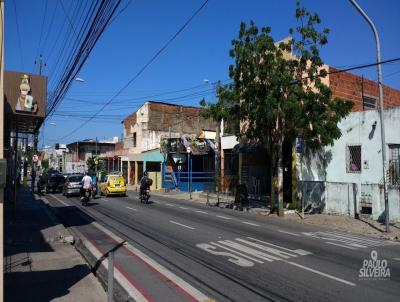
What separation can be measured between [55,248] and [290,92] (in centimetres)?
1142

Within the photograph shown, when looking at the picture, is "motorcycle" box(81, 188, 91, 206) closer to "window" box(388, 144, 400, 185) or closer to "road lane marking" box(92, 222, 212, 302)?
"road lane marking" box(92, 222, 212, 302)

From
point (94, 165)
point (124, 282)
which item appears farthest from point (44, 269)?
point (94, 165)

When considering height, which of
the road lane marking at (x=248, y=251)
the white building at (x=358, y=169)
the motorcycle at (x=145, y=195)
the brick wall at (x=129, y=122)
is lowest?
the road lane marking at (x=248, y=251)

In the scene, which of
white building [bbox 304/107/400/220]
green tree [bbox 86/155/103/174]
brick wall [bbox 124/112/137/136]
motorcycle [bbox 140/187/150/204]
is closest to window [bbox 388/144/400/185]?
white building [bbox 304/107/400/220]

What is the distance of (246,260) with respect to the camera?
9727 millimetres

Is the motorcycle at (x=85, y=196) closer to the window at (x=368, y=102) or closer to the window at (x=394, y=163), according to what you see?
the window at (x=394, y=163)

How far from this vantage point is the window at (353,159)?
64.0ft

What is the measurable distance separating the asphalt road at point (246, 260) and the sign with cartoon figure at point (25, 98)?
4354 millimetres

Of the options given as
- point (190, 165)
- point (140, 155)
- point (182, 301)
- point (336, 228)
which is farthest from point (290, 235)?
point (140, 155)

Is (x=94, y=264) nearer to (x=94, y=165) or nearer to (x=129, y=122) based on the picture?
(x=129, y=122)

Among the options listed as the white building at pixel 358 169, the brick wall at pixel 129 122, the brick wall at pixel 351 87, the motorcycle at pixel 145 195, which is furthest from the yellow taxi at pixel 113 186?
the brick wall at pixel 129 122

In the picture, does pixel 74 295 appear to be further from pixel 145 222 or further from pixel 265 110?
pixel 265 110

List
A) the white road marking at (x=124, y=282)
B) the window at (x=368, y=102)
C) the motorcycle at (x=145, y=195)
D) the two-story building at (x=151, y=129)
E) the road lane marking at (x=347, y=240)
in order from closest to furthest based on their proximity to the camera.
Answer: the white road marking at (x=124, y=282) < the road lane marking at (x=347, y=240) < the motorcycle at (x=145, y=195) < the window at (x=368, y=102) < the two-story building at (x=151, y=129)

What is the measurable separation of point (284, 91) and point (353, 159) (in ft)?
15.8
